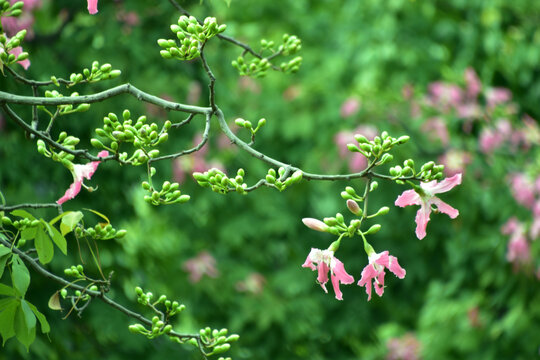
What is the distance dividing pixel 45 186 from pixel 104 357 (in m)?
0.90

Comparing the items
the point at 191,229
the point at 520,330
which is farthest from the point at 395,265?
the point at 191,229

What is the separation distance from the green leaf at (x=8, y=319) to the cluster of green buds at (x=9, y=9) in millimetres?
607

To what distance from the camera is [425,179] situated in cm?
137

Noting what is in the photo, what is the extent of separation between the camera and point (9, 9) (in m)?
1.63

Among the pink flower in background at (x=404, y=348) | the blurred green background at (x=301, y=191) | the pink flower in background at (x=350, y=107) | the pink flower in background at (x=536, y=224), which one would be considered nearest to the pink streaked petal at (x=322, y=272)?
the blurred green background at (x=301, y=191)

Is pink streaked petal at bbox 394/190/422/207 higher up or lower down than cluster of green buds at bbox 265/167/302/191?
lower down

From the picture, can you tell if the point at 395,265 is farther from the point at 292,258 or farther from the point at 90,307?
the point at 292,258

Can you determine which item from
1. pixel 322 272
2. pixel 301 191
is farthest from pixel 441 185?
pixel 301 191

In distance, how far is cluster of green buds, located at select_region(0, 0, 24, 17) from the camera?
5.12 ft

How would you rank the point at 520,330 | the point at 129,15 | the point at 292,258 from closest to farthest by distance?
the point at 129,15 < the point at 520,330 < the point at 292,258

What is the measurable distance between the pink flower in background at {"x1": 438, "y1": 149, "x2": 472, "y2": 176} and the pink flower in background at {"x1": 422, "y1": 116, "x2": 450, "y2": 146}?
16cm

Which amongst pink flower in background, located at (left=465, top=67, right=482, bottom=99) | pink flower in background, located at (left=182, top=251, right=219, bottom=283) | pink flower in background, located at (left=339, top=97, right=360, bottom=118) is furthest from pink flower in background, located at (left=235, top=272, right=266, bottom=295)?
pink flower in background, located at (left=465, top=67, right=482, bottom=99)

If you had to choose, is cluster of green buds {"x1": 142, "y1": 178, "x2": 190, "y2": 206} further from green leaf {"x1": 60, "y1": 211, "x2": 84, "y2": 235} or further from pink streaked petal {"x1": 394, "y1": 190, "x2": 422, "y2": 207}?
pink streaked petal {"x1": 394, "y1": 190, "x2": 422, "y2": 207}

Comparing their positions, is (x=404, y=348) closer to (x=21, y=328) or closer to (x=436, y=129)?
(x=436, y=129)
